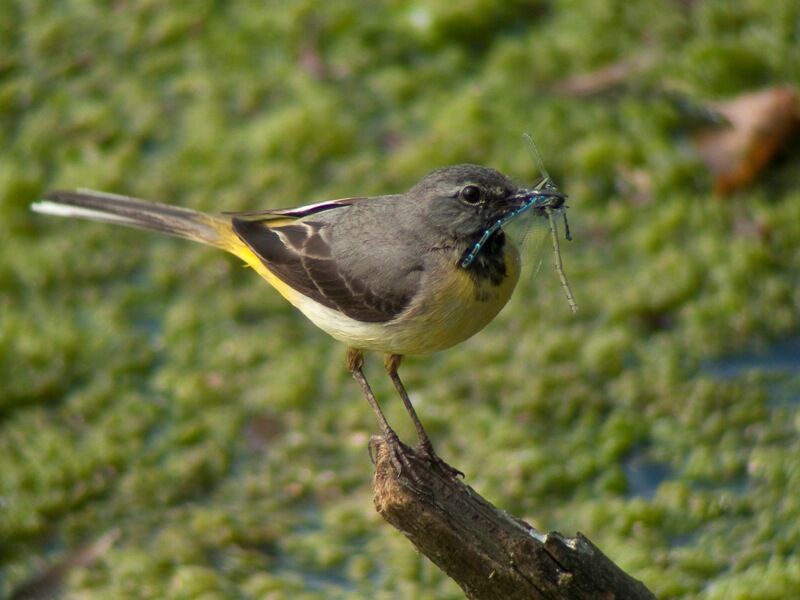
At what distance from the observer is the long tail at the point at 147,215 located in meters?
4.62

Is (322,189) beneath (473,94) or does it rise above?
beneath

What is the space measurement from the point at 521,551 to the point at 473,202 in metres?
1.12

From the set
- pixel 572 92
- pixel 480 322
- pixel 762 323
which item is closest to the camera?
pixel 480 322

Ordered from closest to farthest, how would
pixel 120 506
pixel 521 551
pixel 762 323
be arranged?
pixel 521 551 < pixel 120 506 < pixel 762 323

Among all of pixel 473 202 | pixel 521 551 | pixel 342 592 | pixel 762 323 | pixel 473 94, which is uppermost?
pixel 473 94

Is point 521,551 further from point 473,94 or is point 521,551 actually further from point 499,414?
point 473,94

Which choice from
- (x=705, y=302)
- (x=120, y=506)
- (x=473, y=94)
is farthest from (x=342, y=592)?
(x=473, y=94)

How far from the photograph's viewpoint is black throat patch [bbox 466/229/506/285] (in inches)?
149

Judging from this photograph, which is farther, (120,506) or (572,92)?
(572,92)

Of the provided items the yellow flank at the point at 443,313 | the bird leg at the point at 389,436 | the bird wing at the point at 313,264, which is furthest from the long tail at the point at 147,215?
the yellow flank at the point at 443,313

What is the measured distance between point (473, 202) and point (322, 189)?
121 inches

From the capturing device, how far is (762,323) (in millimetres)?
5953

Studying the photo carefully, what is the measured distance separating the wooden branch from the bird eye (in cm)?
91

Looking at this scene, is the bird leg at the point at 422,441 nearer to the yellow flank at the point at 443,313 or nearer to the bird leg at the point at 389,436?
the bird leg at the point at 389,436
